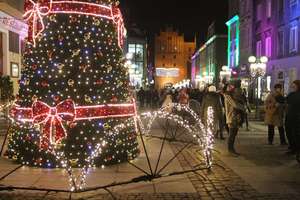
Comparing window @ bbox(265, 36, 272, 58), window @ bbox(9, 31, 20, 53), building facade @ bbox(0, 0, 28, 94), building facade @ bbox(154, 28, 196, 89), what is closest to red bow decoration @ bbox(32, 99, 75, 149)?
building facade @ bbox(0, 0, 28, 94)

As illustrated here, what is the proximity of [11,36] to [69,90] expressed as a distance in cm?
1799

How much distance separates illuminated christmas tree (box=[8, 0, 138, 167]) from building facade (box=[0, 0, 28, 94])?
41.9 ft

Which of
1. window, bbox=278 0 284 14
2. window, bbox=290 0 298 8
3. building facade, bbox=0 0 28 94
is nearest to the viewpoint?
building facade, bbox=0 0 28 94

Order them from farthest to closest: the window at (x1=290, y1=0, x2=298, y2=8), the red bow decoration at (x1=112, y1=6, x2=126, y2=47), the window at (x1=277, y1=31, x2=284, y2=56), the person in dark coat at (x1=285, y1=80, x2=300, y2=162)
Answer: the window at (x1=277, y1=31, x2=284, y2=56) < the window at (x1=290, y1=0, x2=298, y2=8) < the person in dark coat at (x1=285, y1=80, x2=300, y2=162) < the red bow decoration at (x1=112, y1=6, x2=126, y2=47)

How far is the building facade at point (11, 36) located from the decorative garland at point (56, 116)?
13.6 m

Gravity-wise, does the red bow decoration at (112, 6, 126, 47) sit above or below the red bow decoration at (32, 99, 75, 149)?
above

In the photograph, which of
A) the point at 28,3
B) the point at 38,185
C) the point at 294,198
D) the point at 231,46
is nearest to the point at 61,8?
the point at 28,3

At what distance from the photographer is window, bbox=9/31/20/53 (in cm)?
2653

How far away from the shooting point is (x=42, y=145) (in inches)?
388

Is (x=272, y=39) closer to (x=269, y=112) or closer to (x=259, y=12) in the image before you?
(x=259, y=12)

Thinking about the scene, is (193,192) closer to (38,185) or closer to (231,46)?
(38,185)

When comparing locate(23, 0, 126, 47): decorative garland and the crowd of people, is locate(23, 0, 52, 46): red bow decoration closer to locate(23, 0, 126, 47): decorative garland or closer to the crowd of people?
locate(23, 0, 126, 47): decorative garland

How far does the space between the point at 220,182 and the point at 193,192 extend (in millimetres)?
980

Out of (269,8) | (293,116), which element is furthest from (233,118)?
(269,8)
